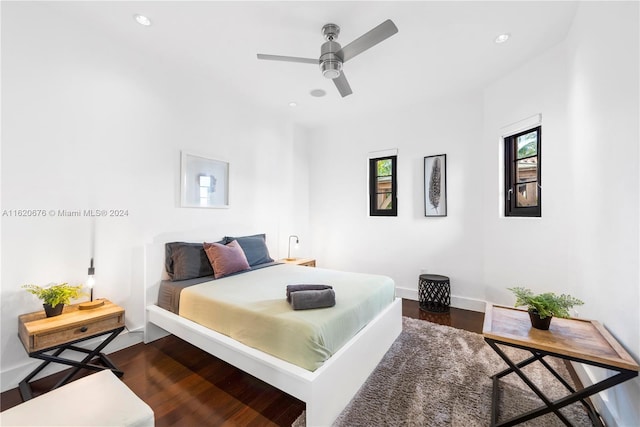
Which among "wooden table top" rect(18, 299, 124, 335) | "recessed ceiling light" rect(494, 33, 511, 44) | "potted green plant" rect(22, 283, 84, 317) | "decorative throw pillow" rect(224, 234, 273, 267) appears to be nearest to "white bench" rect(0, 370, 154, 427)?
"wooden table top" rect(18, 299, 124, 335)

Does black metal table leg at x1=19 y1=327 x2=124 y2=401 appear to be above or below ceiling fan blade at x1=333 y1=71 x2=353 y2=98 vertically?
below

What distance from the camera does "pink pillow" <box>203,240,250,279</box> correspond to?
2693 millimetres

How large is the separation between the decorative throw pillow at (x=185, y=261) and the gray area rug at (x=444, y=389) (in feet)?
5.54

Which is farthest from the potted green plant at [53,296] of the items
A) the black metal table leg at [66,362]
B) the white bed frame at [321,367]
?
the white bed frame at [321,367]

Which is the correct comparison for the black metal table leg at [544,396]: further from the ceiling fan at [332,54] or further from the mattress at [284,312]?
the ceiling fan at [332,54]

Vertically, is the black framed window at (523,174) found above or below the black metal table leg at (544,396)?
above

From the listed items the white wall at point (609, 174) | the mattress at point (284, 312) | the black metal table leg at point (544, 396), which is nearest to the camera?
the black metal table leg at point (544, 396)

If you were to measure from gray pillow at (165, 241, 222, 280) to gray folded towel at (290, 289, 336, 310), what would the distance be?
1.33 meters

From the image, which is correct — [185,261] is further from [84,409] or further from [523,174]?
[523,174]

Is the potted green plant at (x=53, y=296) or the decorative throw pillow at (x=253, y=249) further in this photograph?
the decorative throw pillow at (x=253, y=249)

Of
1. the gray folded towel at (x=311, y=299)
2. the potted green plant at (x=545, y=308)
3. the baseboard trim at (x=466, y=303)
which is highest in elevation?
the potted green plant at (x=545, y=308)

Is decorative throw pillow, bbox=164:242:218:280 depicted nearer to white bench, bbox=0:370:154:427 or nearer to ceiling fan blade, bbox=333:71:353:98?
white bench, bbox=0:370:154:427

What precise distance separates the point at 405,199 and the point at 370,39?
2411 millimetres

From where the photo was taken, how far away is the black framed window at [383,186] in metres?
4.07
